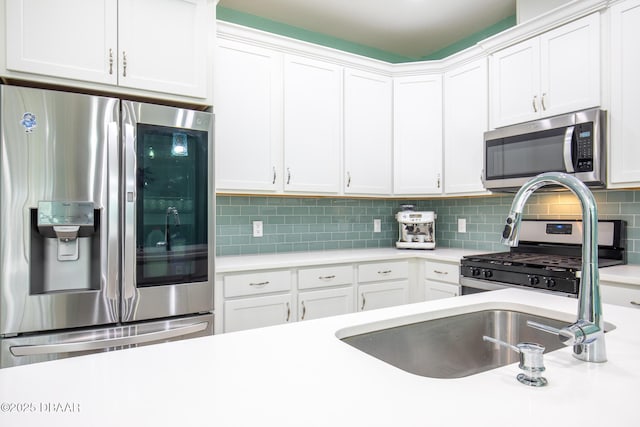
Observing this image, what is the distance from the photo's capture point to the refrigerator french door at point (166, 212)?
1952 mm

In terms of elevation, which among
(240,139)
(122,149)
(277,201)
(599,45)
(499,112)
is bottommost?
(277,201)

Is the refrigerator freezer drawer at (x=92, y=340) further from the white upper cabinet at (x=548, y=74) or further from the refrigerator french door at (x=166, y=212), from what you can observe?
the white upper cabinet at (x=548, y=74)

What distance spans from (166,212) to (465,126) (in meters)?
2.34

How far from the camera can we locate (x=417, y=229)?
3.46 meters

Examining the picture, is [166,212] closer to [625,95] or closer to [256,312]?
[256,312]

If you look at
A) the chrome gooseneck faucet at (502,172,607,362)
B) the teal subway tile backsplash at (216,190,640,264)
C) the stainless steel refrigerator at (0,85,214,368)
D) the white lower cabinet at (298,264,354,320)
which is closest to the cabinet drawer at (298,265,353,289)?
the white lower cabinet at (298,264,354,320)

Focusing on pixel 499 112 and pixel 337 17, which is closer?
pixel 499 112

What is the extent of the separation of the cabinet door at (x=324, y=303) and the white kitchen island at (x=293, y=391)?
176 centimetres

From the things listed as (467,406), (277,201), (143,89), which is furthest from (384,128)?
(467,406)

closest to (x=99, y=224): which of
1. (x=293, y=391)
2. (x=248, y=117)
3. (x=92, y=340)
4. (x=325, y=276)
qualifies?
(x=92, y=340)

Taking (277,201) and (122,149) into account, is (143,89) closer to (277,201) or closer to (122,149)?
(122,149)

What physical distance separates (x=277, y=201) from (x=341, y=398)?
8.61 feet

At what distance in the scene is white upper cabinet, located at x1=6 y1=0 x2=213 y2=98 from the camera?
186 cm

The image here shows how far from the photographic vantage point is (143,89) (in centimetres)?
211
